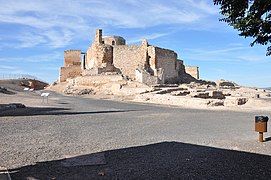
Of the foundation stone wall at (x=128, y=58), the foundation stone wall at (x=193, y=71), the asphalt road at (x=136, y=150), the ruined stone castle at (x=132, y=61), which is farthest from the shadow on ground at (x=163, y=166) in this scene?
the foundation stone wall at (x=193, y=71)

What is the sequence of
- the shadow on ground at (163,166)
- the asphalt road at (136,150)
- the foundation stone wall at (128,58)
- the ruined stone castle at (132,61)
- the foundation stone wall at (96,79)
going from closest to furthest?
1. the shadow on ground at (163,166)
2. the asphalt road at (136,150)
3. the foundation stone wall at (96,79)
4. the ruined stone castle at (132,61)
5. the foundation stone wall at (128,58)

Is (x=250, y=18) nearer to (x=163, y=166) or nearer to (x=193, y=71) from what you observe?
(x=163, y=166)

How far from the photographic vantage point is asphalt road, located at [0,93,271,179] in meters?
5.02

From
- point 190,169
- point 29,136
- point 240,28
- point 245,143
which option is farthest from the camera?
point 29,136

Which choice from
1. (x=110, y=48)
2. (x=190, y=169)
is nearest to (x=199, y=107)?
(x=190, y=169)

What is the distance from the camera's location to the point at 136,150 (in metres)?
6.71

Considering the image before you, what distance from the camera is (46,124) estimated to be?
427 inches

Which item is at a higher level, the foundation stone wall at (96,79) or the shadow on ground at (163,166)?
the foundation stone wall at (96,79)

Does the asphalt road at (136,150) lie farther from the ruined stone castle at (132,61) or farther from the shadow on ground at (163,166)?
the ruined stone castle at (132,61)

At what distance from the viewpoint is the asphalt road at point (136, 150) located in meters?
5.02

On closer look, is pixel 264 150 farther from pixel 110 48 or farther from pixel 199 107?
pixel 110 48

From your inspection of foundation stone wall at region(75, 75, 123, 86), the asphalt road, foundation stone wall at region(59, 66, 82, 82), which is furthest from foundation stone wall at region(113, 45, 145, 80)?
the asphalt road

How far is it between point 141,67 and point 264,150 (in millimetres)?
30544

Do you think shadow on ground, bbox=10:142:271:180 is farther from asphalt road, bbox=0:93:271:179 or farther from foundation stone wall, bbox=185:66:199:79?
foundation stone wall, bbox=185:66:199:79
